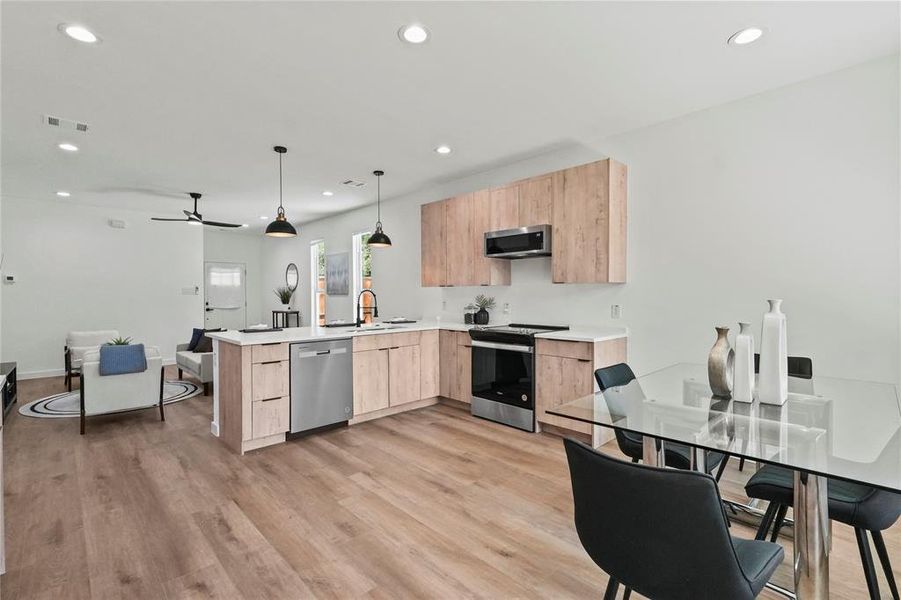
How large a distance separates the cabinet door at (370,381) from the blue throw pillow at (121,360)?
2102 mm

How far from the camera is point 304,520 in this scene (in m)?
2.48

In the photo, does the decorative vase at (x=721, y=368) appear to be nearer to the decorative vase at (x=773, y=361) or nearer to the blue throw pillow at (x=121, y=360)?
the decorative vase at (x=773, y=361)

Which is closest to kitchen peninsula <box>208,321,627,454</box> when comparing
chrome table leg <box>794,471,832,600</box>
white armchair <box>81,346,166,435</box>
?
white armchair <box>81,346,166,435</box>

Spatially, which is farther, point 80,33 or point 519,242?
point 519,242

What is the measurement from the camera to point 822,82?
2.93 metres

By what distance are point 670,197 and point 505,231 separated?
4.91 ft

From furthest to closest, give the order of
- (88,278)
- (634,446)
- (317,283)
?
(317,283), (88,278), (634,446)

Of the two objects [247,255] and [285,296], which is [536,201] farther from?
[247,255]

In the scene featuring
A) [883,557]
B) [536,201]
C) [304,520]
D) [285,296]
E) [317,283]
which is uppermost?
[536,201]

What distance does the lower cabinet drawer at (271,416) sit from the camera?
11.6 feet

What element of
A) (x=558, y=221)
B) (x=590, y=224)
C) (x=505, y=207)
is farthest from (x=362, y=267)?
(x=590, y=224)

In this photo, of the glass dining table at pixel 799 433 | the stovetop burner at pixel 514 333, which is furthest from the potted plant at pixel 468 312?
the glass dining table at pixel 799 433

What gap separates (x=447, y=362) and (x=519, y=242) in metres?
1.57

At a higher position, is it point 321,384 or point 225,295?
point 225,295
